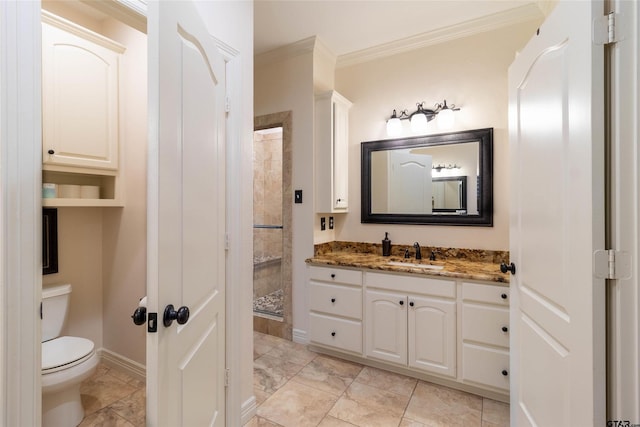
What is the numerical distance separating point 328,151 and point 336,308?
1.41 metres

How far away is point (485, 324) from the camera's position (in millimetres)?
1985

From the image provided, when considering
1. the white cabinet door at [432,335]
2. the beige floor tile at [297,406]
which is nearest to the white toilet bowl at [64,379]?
the beige floor tile at [297,406]

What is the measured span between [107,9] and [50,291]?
1.87 m

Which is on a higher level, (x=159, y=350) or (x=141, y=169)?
(x=141, y=169)

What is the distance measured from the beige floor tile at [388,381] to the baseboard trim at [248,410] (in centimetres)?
80

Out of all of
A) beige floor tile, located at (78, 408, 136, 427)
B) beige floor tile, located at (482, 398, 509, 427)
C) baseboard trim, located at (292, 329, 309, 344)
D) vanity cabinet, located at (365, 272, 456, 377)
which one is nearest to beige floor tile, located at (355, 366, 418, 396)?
vanity cabinet, located at (365, 272, 456, 377)

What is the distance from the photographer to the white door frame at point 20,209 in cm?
92

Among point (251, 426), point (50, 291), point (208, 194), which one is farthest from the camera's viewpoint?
point (50, 291)

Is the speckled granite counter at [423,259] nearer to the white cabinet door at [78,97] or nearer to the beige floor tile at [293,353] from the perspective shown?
the beige floor tile at [293,353]

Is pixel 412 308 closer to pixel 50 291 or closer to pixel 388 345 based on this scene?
pixel 388 345

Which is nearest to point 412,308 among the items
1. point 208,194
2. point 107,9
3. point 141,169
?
point 208,194

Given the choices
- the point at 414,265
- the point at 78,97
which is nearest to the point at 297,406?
the point at 414,265

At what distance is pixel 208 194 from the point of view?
1.21 m

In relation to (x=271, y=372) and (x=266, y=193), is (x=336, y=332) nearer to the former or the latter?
(x=271, y=372)
